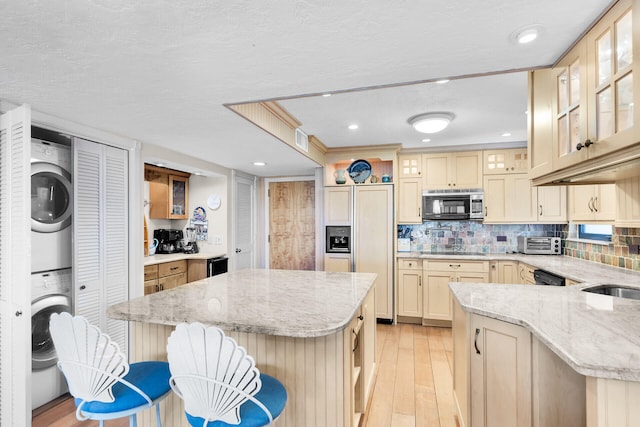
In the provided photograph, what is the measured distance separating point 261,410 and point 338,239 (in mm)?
3200

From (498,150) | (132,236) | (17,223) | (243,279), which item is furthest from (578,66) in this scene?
(132,236)

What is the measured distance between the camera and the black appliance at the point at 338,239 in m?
4.30

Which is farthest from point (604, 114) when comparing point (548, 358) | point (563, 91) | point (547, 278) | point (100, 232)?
point (100, 232)

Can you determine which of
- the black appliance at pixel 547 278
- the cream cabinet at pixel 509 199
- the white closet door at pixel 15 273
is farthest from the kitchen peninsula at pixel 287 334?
the cream cabinet at pixel 509 199

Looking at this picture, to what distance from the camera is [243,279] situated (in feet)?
7.95

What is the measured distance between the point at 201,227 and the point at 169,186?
2.38 feet

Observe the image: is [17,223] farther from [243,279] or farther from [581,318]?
[581,318]

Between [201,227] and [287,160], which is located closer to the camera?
[287,160]

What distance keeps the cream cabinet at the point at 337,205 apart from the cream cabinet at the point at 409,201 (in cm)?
70

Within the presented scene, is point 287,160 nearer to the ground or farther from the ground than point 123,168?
farther from the ground

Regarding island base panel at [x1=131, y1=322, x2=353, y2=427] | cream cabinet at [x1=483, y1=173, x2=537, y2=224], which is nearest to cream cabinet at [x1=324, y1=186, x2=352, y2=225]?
cream cabinet at [x1=483, y1=173, x2=537, y2=224]

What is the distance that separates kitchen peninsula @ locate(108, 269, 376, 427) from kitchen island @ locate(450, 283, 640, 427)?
0.65 m

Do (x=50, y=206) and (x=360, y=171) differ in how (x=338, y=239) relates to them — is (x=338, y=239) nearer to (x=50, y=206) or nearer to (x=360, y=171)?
(x=360, y=171)

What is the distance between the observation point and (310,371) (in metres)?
1.54
